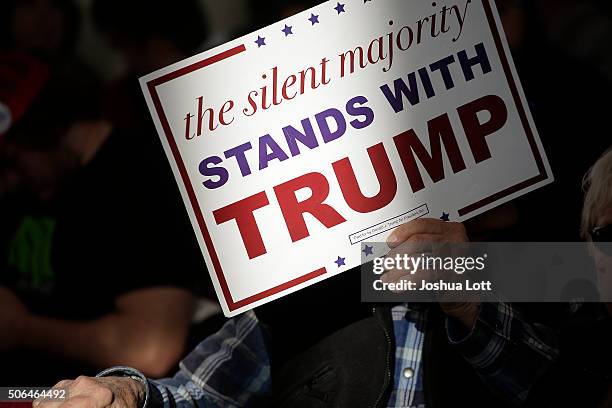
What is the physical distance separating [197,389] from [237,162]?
0.42 meters

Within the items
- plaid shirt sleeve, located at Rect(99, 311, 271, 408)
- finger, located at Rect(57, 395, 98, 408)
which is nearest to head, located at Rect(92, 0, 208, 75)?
plaid shirt sleeve, located at Rect(99, 311, 271, 408)

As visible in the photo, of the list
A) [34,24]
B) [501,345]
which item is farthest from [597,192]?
[34,24]

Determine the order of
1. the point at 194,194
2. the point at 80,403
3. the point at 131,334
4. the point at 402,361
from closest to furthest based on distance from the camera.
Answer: the point at 80,403
the point at 194,194
the point at 402,361
the point at 131,334

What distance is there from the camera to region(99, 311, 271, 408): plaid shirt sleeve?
1.40 metres

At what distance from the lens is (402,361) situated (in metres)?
1.35

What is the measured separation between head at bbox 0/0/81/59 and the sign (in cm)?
172

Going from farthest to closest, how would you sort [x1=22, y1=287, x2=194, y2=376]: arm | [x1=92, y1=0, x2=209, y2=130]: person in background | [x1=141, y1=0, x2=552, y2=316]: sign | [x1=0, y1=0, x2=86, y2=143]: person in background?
[x1=0, y1=0, x2=86, y2=143]: person in background
[x1=92, y1=0, x2=209, y2=130]: person in background
[x1=22, y1=287, x2=194, y2=376]: arm
[x1=141, y1=0, x2=552, y2=316]: sign

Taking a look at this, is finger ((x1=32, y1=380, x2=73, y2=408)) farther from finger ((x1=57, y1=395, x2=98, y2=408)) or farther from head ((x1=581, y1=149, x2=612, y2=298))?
head ((x1=581, y1=149, x2=612, y2=298))

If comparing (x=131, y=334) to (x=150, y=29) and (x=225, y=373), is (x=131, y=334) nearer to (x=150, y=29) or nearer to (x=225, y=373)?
(x=225, y=373)

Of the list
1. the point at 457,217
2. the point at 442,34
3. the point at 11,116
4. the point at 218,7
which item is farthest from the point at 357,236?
the point at 218,7

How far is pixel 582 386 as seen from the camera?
1.29 metres

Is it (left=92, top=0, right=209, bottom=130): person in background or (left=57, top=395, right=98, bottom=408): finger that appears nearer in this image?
(left=57, top=395, right=98, bottom=408): finger

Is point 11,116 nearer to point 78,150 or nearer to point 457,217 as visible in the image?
point 78,150

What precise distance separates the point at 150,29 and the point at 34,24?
55 cm
